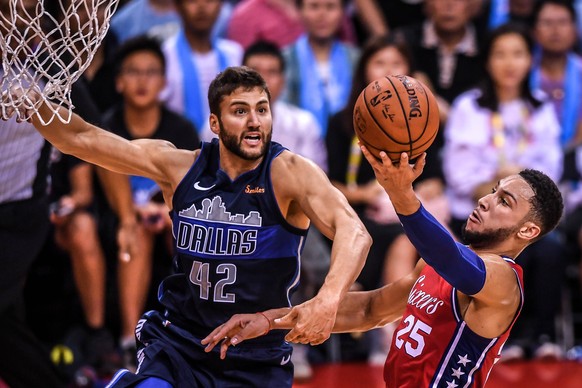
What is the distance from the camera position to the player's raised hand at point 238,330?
414cm

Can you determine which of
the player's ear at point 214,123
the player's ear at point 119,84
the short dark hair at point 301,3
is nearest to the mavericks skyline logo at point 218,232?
the player's ear at point 214,123

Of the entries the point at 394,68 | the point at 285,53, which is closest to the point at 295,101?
the point at 285,53

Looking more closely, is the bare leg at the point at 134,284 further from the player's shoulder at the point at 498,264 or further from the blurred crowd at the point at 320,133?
the player's shoulder at the point at 498,264

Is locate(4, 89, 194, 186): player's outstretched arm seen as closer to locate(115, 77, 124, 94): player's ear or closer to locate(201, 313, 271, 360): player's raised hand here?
locate(201, 313, 271, 360): player's raised hand

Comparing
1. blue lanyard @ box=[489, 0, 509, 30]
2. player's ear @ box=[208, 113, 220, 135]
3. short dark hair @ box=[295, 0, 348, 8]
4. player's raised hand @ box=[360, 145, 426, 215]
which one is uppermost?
short dark hair @ box=[295, 0, 348, 8]

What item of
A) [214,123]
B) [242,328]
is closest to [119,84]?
[214,123]

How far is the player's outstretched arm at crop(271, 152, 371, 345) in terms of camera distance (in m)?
3.95

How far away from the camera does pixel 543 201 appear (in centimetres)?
441

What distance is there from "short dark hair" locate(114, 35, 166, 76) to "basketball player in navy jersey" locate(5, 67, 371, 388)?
2866mm

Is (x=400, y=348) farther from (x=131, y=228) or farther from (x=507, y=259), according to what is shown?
(x=131, y=228)

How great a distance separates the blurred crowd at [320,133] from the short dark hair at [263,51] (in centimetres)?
1

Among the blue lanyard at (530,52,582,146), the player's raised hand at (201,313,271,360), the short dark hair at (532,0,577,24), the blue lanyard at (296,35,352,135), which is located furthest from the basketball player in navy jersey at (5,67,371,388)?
the short dark hair at (532,0,577,24)

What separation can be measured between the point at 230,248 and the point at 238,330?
18.1 inches

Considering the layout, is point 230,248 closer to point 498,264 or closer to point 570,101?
point 498,264
